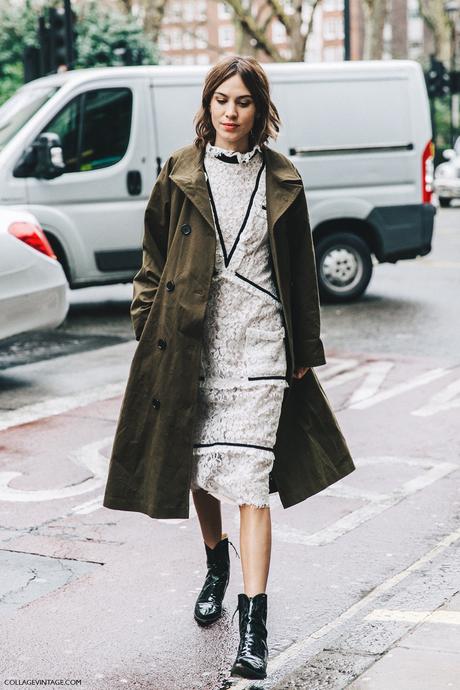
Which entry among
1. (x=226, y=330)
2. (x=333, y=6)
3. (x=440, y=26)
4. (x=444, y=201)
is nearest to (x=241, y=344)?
(x=226, y=330)

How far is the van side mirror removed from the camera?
10648 mm

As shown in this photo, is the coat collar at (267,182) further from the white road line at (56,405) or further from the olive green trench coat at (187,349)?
the white road line at (56,405)

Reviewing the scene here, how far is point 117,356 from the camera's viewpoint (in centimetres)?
952

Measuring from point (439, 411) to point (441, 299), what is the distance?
504cm

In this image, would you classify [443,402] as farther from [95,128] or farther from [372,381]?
[95,128]

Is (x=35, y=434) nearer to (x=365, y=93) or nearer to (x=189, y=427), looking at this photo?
(x=189, y=427)

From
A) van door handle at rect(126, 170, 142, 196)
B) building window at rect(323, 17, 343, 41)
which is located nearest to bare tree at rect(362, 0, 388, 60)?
van door handle at rect(126, 170, 142, 196)

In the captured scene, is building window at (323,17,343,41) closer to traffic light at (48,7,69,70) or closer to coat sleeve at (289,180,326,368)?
traffic light at (48,7,69,70)

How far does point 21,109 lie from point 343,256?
11.0 ft

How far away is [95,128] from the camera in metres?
11.1

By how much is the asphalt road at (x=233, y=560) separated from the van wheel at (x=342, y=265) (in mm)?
3395

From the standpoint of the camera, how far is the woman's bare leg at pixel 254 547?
382 cm

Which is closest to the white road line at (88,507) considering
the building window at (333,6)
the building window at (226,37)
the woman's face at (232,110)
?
the woman's face at (232,110)

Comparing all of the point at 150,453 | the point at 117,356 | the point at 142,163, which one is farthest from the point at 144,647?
the point at 142,163
